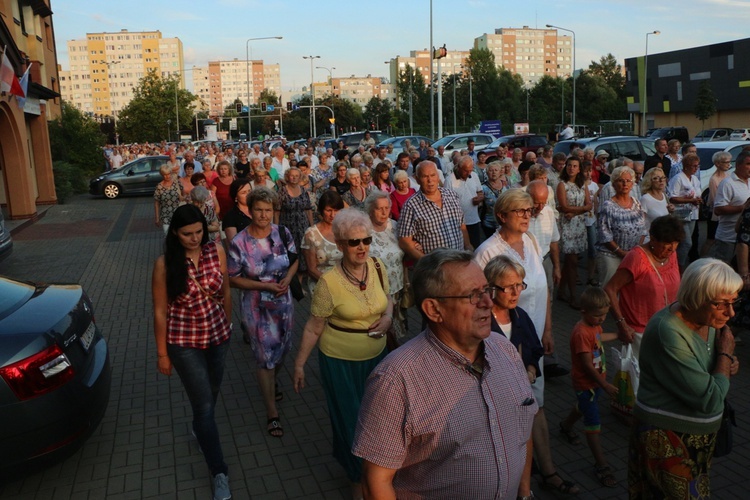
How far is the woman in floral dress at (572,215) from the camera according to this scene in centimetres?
888

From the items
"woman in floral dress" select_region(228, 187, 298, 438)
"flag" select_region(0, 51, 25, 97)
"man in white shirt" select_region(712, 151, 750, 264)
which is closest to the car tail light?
"woman in floral dress" select_region(228, 187, 298, 438)

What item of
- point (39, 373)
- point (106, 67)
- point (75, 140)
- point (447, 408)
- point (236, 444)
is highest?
point (106, 67)

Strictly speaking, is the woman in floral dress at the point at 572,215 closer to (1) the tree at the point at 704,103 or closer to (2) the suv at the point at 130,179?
(2) the suv at the point at 130,179

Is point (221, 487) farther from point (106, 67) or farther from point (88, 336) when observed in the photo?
point (106, 67)

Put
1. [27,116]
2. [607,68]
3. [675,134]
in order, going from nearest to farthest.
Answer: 1. [27,116]
2. [675,134]
3. [607,68]

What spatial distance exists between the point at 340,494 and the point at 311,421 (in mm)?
1231

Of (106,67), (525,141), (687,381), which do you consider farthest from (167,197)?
(106,67)

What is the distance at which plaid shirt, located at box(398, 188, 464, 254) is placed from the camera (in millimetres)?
6336

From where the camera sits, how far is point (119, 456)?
5.13m

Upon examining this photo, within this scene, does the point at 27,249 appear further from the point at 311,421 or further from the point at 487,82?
the point at 487,82

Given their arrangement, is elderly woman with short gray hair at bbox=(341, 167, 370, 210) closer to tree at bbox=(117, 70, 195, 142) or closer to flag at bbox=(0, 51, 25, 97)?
flag at bbox=(0, 51, 25, 97)

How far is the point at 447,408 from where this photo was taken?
2.28m

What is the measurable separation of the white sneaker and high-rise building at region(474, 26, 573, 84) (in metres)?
184

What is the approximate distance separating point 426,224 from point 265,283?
5.94 ft
